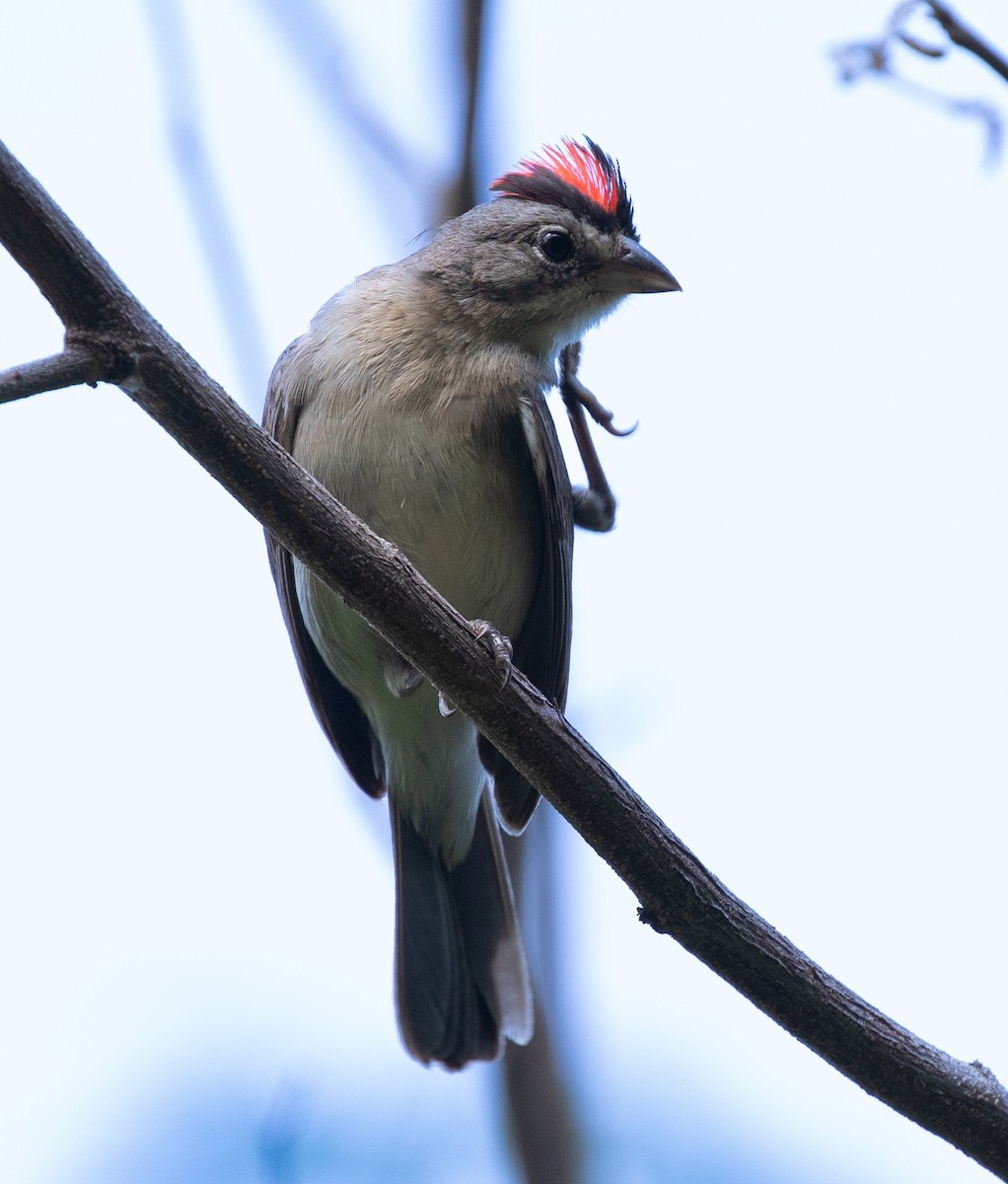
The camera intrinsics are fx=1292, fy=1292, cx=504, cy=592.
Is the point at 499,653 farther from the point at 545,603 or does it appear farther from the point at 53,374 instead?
the point at 545,603

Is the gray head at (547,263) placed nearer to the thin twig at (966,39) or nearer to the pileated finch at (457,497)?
the pileated finch at (457,497)

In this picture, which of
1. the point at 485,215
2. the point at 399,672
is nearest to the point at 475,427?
the point at 399,672

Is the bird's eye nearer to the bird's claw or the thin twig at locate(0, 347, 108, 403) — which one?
the bird's claw

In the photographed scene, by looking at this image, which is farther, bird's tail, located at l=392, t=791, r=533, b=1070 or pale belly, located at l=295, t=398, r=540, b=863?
bird's tail, located at l=392, t=791, r=533, b=1070

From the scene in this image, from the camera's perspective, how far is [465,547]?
407 cm

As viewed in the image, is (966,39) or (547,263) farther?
(547,263)

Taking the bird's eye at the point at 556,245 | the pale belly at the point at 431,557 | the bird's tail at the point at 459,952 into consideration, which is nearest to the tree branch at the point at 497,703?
the pale belly at the point at 431,557

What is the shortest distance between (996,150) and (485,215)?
188 centimetres

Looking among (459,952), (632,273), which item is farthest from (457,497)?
(459,952)

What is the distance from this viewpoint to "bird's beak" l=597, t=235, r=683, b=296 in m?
4.63

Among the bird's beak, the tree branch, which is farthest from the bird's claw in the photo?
the bird's beak

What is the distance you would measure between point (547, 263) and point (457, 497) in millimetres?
1100

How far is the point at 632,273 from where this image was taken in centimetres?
463

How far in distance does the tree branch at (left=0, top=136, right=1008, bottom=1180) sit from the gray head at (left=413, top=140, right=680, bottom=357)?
184 cm
